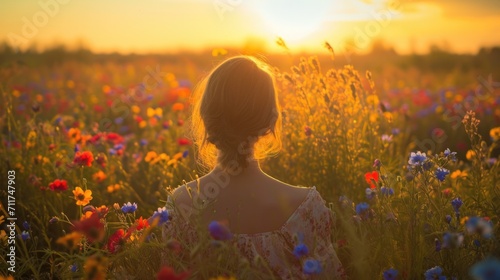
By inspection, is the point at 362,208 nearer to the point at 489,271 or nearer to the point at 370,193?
the point at 370,193

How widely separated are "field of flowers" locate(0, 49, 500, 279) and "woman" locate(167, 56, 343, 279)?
0.13 metres

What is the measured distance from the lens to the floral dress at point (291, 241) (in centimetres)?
250

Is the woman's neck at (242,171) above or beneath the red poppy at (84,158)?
above

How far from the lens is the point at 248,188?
8.36 ft

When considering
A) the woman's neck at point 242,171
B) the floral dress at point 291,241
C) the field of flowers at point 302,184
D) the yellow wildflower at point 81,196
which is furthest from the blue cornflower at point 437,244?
the yellow wildflower at point 81,196

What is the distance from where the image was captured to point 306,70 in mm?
4062

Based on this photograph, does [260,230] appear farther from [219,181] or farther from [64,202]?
[64,202]

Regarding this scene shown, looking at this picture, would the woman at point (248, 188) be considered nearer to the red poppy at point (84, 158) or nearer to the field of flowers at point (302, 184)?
the field of flowers at point (302, 184)

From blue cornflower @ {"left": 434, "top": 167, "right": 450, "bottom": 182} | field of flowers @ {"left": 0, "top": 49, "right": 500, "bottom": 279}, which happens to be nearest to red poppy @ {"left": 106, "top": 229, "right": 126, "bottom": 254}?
field of flowers @ {"left": 0, "top": 49, "right": 500, "bottom": 279}

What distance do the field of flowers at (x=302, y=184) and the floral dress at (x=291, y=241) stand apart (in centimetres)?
8

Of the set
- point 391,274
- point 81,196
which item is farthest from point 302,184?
point 391,274

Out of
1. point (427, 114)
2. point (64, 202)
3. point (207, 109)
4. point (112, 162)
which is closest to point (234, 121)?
point (207, 109)

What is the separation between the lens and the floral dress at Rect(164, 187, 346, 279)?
98.3 inches

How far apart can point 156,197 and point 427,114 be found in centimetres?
459
